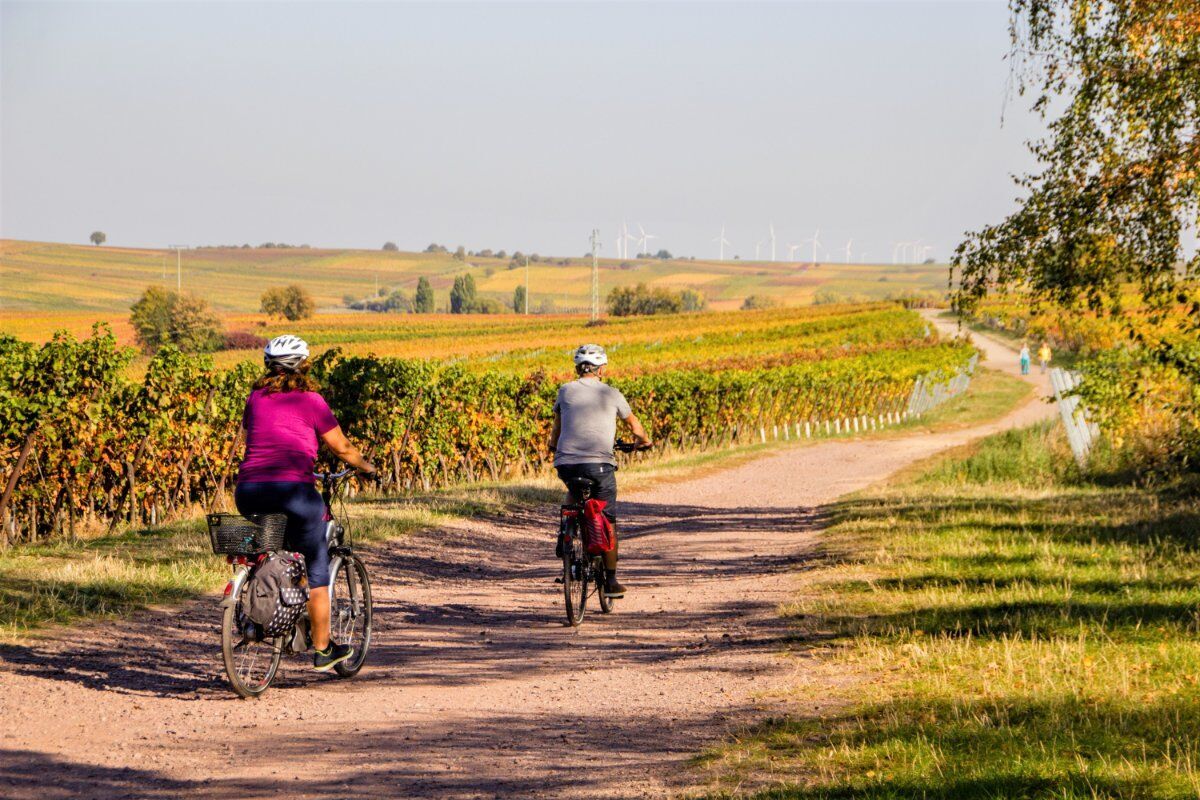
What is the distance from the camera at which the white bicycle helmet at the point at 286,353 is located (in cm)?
755

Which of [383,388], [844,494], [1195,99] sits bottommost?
[844,494]

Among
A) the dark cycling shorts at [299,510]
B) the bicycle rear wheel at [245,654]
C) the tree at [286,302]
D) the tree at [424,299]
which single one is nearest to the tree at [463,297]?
the tree at [424,299]

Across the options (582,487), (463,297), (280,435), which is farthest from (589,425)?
(463,297)

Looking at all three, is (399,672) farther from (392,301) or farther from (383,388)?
(392,301)

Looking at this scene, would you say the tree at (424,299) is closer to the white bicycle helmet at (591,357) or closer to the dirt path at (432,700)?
the dirt path at (432,700)

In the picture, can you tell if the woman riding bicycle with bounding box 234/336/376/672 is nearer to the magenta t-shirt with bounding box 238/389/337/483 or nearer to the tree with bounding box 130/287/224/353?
the magenta t-shirt with bounding box 238/389/337/483

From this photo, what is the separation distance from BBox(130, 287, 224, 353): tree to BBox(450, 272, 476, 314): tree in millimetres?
88289

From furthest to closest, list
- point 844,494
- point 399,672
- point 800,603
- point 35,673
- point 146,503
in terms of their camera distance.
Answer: point 844,494 < point 146,503 < point 800,603 < point 399,672 < point 35,673

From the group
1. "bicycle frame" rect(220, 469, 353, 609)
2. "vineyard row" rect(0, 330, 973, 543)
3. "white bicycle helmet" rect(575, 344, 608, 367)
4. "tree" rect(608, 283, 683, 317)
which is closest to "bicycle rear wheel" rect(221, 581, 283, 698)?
"bicycle frame" rect(220, 469, 353, 609)

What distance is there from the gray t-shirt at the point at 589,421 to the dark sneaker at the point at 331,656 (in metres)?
2.81

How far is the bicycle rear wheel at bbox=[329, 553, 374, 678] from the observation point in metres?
8.43

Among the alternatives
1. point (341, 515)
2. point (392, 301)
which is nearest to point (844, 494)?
point (341, 515)

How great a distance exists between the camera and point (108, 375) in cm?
1586

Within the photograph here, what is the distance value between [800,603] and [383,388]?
12.0 metres
